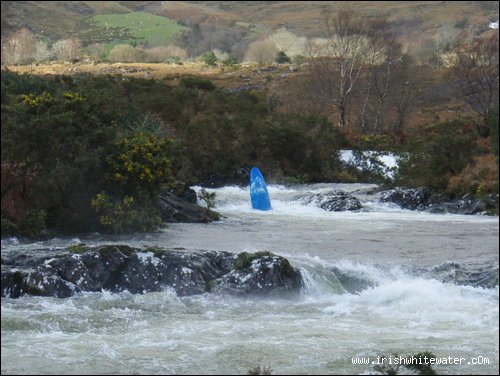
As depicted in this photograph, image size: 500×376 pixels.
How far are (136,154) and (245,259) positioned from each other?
6.21 m

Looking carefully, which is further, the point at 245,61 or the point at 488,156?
the point at 245,61

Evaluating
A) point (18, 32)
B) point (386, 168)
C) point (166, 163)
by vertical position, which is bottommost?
point (386, 168)

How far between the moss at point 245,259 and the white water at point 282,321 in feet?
3.16

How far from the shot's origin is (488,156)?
78.8ft

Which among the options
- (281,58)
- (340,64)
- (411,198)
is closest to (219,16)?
(281,58)

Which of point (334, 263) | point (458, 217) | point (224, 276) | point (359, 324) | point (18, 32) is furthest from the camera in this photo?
point (458, 217)

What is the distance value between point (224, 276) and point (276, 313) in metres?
1.90

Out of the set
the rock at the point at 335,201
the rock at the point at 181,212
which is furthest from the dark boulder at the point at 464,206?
the rock at the point at 181,212

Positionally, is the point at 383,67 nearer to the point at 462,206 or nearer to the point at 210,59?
the point at 462,206

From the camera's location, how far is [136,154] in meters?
18.9

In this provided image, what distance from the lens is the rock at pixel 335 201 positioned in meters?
24.5

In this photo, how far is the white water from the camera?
898 cm

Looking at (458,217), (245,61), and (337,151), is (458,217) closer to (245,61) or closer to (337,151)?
(337,151)

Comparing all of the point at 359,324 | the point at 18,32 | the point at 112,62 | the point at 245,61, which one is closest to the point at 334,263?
the point at 359,324
